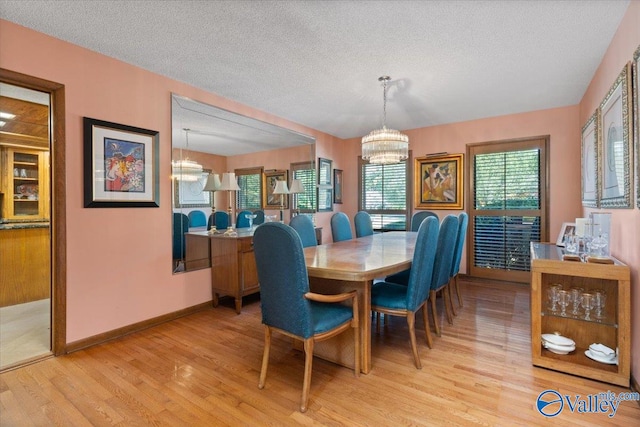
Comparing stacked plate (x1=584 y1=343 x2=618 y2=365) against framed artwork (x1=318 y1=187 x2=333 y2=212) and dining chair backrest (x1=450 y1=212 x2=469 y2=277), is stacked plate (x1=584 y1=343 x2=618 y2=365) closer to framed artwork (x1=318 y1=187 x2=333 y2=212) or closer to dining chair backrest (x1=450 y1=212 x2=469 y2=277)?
dining chair backrest (x1=450 y1=212 x2=469 y2=277)

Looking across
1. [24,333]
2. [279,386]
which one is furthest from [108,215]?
[279,386]

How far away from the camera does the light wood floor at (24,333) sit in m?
2.44

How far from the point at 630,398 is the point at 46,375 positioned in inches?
150

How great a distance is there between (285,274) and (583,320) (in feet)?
7.27

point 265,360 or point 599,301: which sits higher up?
point 599,301

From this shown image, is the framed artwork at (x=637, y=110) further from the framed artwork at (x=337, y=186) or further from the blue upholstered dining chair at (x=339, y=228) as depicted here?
the framed artwork at (x=337, y=186)

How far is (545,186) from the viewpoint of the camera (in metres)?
4.37

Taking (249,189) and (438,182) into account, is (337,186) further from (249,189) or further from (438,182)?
(249,189)

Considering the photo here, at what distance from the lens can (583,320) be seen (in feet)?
7.45

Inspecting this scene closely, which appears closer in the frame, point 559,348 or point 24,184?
point 559,348

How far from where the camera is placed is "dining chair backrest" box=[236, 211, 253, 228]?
4.13 metres

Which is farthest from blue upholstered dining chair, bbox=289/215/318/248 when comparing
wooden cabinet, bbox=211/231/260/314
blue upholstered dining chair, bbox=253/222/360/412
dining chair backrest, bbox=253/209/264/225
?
dining chair backrest, bbox=253/209/264/225

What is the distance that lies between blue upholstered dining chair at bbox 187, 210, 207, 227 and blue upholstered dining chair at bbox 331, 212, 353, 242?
1512mm

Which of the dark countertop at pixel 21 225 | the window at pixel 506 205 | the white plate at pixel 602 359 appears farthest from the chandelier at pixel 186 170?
the window at pixel 506 205
